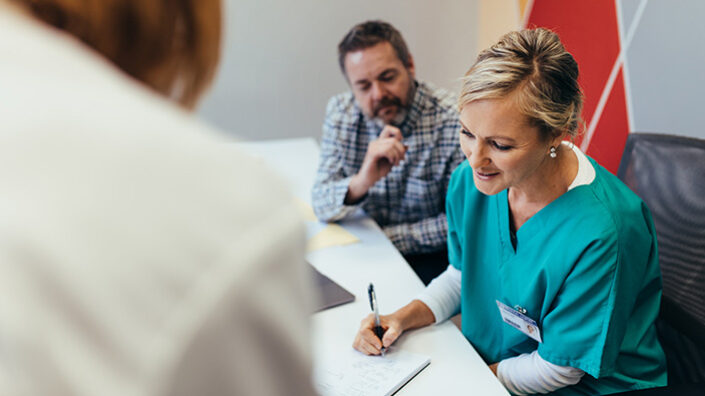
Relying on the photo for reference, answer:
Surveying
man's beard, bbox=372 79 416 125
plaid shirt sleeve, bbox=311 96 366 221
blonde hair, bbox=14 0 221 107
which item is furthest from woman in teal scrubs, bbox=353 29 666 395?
blonde hair, bbox=14 0 221 107

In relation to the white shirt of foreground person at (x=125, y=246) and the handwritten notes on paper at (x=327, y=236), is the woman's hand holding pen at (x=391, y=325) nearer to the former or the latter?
the handwritten notes on paper at (x=327, y=236)

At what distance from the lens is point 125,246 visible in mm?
231

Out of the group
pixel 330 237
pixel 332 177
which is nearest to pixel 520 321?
pixel 330 237

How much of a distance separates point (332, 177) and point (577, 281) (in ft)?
3.13

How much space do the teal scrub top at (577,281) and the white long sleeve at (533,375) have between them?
0.07 feet

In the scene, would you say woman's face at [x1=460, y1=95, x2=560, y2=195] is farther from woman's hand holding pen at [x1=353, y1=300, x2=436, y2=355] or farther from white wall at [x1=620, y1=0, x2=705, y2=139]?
white wall at [x1=620, y1=0, x2=705, y2=139]

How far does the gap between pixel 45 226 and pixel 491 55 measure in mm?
999

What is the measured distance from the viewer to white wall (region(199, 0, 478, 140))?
2977 mm

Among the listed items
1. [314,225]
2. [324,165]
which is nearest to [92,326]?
[314,225]

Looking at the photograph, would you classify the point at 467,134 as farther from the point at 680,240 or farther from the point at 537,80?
the point at 680,240

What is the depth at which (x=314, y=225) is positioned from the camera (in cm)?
171

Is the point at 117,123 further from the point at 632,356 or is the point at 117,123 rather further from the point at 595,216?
the point at 632,356

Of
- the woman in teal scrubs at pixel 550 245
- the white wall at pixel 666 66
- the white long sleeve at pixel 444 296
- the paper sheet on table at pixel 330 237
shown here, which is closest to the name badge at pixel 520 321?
the woman in teal scrubs at pixel 550 245

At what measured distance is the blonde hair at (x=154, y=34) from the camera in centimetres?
28
